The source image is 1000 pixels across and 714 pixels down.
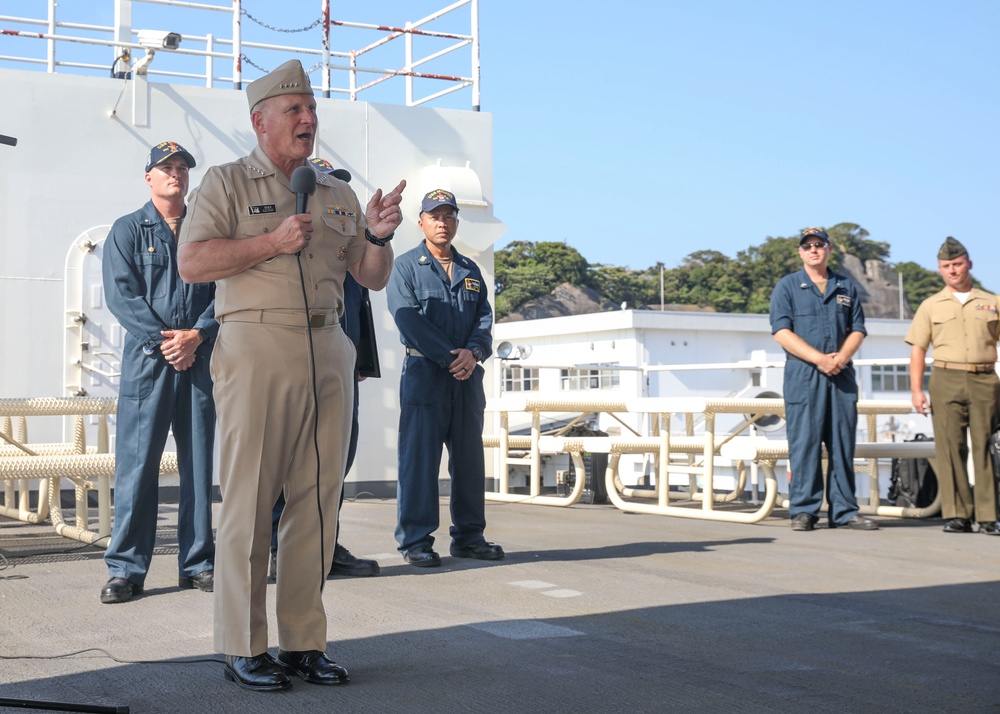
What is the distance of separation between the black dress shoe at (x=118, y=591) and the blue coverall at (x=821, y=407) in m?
4.65

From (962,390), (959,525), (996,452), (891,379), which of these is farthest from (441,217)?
(891,379)

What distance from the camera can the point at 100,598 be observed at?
488 centimetres

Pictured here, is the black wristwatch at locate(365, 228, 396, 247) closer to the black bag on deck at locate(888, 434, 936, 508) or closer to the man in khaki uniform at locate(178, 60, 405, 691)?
the man in khaki uniform at locate(178, 60, 405, 691)

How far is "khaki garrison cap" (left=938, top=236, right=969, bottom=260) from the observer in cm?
779

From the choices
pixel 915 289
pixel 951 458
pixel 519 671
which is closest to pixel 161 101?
pixel 951 458

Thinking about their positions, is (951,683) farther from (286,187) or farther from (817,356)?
(817,356)

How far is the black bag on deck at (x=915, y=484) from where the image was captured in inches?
364

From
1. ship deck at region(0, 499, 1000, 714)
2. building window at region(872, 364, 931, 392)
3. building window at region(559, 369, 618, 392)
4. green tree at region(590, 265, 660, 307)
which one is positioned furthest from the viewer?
green tree at region(590, 265, 660, 307)

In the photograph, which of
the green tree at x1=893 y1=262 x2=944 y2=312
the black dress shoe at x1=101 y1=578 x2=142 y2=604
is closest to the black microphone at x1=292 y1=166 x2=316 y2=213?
the black dress shoe at x1=101 y1=578 x2=142 y2=604

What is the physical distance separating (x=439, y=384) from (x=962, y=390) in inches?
149

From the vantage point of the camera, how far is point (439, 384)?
6.13 m

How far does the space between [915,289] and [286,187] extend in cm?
9741

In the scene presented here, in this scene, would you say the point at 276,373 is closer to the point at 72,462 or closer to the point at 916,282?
the point at 72,462

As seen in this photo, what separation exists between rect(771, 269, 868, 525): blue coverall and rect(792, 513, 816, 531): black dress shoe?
0.05 m
